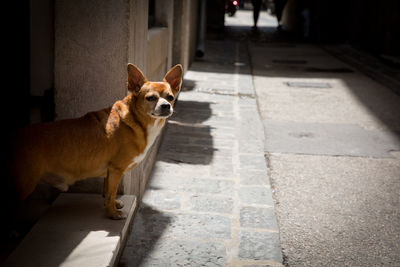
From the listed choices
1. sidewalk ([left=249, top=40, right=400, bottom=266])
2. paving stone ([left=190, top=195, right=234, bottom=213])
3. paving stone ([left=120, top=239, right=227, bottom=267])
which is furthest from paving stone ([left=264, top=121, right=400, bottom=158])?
paving stone ([left=120, top=239, right=227, bottom=267])

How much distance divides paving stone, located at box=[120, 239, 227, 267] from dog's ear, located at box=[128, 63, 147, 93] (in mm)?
1152

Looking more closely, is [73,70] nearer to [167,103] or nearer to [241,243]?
[167,103]

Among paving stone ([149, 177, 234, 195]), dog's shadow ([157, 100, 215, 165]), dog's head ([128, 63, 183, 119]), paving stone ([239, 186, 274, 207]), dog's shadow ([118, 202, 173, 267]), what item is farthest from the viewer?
dog's shadow ([157, 100, 215, 165])

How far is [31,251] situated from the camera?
2.86m

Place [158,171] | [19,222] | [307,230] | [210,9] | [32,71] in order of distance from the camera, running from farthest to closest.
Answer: [210,9], [158,171], [307,230], [32,71], [19,222]

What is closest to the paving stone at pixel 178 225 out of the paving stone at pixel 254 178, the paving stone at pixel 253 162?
the paving stone at pixel 254 178

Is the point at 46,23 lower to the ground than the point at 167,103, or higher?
higher

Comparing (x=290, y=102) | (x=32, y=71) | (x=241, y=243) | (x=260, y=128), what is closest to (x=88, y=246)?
(x=241, y=243)

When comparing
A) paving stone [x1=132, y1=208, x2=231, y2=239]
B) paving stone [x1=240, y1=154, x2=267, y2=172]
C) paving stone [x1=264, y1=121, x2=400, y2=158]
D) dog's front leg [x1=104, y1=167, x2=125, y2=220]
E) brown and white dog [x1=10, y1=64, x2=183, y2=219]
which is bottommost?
paving stone [x1=132, y1=208, x2=231, y2=239]

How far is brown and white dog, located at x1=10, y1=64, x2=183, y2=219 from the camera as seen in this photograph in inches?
112

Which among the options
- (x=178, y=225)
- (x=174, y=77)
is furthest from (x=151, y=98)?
(x=178, y=225)

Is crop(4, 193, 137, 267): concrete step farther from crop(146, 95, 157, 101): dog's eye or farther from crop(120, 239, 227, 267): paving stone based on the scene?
crop(146, 95, 157, 101): dog's eye

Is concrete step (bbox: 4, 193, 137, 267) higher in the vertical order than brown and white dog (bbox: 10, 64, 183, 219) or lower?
lower

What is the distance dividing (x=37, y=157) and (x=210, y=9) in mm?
18966
